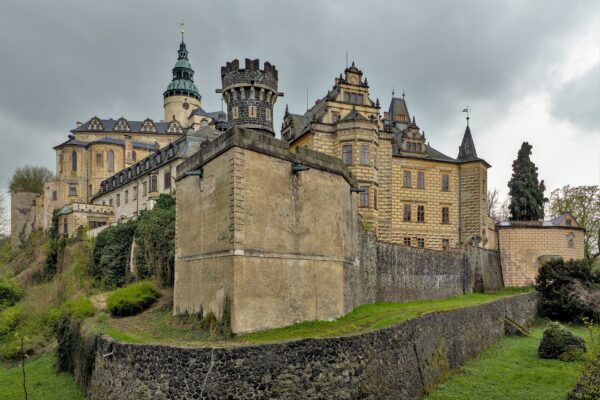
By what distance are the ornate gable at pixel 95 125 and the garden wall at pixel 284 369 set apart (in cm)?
5568

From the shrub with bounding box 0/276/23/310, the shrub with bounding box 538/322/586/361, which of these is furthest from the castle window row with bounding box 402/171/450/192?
the shrub with bounding box 0/276/23/310

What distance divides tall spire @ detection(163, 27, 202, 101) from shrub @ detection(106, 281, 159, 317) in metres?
59.2

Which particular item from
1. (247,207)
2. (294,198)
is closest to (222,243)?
(247,207)

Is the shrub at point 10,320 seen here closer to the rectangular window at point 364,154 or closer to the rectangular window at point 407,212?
the rectangular window at point 364,154

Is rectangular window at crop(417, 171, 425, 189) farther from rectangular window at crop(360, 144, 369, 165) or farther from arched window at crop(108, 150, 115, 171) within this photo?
arched window at crop(108, 150, 115, 171)

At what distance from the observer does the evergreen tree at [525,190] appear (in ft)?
143

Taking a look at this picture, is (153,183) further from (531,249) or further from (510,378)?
(510,378)

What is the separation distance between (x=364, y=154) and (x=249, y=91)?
8411 mm

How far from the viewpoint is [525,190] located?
43.7m

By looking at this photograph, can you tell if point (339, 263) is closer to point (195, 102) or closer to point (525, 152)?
point (525, 152)

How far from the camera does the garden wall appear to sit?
36.1 feet

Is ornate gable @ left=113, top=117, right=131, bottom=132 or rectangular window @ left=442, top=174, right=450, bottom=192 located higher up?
ornate gable @ left=113, top=117, right=131, bottom=132

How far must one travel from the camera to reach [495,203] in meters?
63.8

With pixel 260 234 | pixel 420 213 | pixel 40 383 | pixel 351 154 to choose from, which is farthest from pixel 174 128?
pixel 260 234
